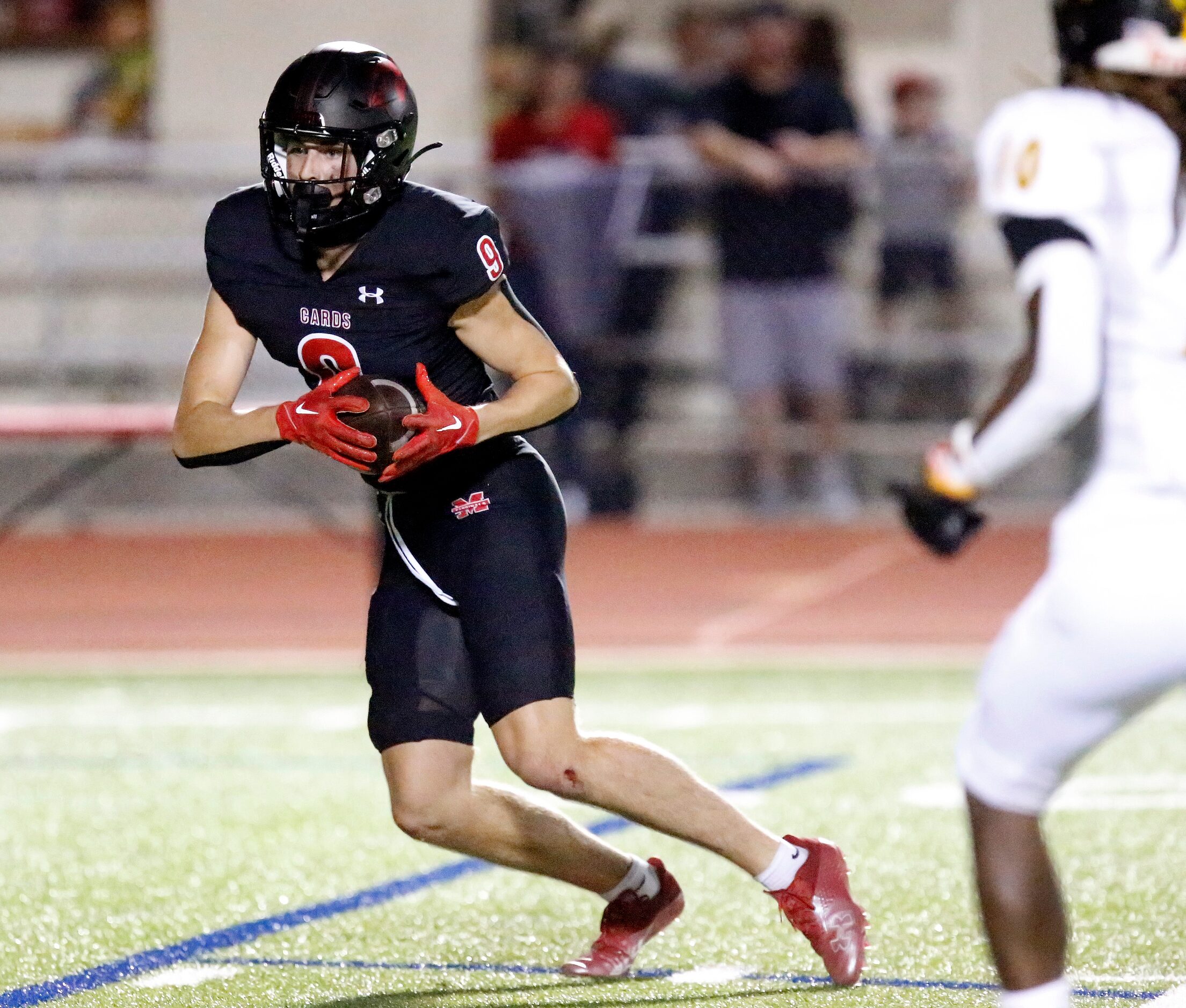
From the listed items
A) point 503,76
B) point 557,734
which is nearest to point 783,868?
point 557,734

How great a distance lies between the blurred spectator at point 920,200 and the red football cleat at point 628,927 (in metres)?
7.80

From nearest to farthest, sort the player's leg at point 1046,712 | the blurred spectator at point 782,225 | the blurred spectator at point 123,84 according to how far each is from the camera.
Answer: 1. the player's leg at point 1046,712
2. the blurred spectator at point 782,225
3. the blurred spectator at point 123,84

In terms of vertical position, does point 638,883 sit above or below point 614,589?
above

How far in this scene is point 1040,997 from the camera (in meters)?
2.86

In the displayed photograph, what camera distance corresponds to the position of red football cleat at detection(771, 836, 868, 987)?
382 cm

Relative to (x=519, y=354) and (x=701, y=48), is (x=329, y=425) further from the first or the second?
(x=701, y=48)

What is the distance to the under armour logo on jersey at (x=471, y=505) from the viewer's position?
3.92 metres

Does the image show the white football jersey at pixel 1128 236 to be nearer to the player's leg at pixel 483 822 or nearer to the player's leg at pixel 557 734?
the player's leg at pixel 557 734

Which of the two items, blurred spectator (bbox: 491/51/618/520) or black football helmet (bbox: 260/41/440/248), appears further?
blurred spectator (bbox: 491/51/618/520)

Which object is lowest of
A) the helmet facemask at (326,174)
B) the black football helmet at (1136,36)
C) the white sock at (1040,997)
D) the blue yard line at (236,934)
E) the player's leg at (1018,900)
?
the blue yard line at (236,934)

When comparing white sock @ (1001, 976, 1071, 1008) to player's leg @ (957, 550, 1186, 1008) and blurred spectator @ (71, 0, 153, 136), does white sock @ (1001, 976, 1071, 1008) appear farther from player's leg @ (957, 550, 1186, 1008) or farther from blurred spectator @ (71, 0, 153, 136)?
blurred spectator @ (71, 0, 153, 136)

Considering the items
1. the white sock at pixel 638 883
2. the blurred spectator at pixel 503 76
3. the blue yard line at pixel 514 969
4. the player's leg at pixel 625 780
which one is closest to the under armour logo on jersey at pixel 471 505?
the player's leg at pixel 625 780

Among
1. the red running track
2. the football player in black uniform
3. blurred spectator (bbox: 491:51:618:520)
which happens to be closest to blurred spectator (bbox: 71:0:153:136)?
the red running track

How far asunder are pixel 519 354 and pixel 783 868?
1.09 m
